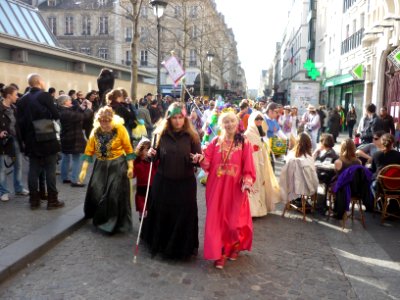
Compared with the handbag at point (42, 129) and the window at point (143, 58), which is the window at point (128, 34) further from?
the handbag at point (42, 129)

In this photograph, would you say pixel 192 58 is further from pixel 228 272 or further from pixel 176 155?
pixel 228 272

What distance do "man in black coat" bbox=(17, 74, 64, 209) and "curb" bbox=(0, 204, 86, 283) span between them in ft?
2.03

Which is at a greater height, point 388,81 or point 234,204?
point 388,81

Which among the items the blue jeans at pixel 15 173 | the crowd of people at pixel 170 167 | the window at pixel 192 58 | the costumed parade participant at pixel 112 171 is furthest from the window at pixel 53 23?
the costumed parade participant at pixel 112 171

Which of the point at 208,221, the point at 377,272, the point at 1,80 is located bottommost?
the point at 377,272

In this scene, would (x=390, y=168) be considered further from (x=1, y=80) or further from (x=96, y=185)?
(x=1, y=80)

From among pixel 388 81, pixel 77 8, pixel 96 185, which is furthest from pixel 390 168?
pixel 77 8

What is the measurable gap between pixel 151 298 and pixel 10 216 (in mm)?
3147

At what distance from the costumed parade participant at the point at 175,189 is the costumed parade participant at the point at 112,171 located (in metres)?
0.92

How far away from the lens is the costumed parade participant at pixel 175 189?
16.1ft

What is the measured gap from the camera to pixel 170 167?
193 inches

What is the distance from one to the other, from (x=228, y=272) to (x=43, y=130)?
11.7ft

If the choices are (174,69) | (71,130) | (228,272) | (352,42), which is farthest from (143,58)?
(228,272)

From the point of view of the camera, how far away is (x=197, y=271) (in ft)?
15.8
